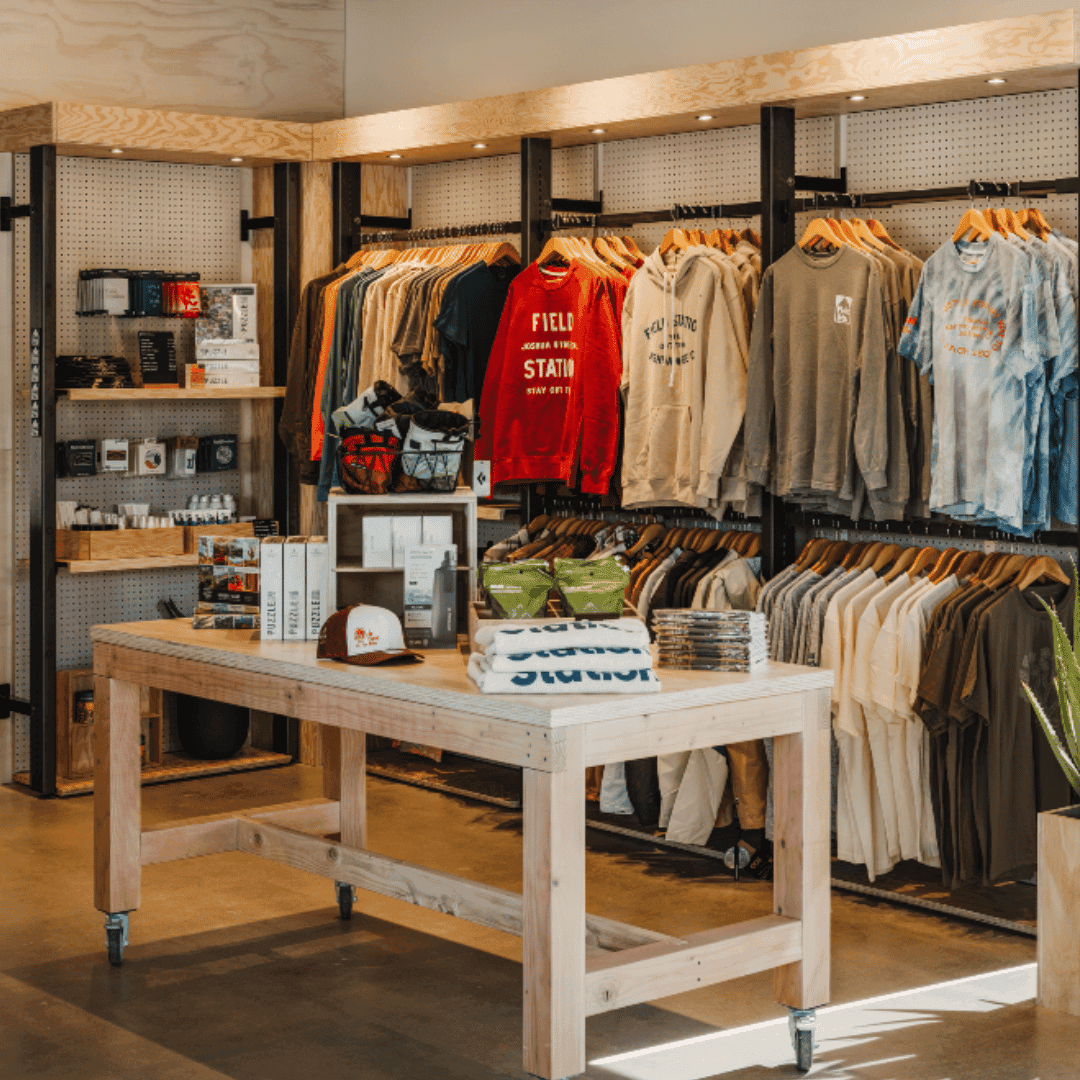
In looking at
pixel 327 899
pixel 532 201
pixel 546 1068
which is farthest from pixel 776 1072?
pixel 532 201

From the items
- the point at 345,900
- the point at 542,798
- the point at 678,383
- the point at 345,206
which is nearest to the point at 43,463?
the point at 345,206

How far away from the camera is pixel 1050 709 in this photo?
15.9 feet

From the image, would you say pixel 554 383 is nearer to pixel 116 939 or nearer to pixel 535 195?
pixel 535 195

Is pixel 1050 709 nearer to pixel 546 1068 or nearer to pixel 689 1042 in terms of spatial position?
pixel 689 1042

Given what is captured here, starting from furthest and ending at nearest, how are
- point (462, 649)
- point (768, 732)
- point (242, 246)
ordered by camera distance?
point (242, 246) < point (462, 649) < point (768, 732)

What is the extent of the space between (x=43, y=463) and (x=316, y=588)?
2598 mm

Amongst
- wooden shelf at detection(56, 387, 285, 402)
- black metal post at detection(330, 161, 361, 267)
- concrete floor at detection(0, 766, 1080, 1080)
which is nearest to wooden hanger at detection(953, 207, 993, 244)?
concrete floor at detection(0, 766, 1080, 1080)

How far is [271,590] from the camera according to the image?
447 centimetres

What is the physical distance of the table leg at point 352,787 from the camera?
498 cm

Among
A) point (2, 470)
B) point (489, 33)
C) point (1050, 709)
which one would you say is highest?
point (489, 33)

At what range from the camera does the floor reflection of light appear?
392cm

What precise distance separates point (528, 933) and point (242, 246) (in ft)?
16.2

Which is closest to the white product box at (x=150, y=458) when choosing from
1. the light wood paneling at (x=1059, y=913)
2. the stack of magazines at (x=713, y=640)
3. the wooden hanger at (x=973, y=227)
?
the wooden hanger at (x=973, y=227)

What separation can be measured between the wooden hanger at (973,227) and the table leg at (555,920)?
2448mm
